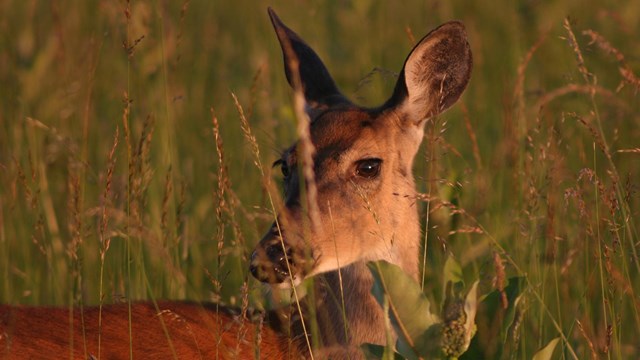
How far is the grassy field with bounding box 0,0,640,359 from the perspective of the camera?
165 inches

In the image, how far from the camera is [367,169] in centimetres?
437

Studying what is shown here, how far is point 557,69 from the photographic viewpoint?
8141 millimetres

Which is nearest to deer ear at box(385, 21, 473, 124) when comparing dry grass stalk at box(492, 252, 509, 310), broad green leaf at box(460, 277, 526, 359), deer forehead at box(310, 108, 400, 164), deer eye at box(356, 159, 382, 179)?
deer forehead at box(310, 108, 400, 164)

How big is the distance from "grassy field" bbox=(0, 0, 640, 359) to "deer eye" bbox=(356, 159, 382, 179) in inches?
10.1

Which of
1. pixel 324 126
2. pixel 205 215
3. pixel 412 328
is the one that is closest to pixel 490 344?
pixel 412 328

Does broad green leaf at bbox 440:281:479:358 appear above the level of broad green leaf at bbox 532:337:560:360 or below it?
above

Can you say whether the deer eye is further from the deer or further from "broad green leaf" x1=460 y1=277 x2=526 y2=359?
"broad green leaf" x1=460 y1=277 x2=526 y2=359

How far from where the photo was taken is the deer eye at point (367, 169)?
14.3 ft

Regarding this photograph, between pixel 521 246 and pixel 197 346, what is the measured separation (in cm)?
161

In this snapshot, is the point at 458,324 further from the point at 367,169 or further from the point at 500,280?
the point at 367,169

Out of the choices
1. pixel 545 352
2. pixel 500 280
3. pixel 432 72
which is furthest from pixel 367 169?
pixel 545 352

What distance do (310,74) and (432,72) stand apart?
63 centimetres

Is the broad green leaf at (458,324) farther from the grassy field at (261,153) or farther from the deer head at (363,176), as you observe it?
the deer head at (363,176)

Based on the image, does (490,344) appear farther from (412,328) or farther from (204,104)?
(204,104)
